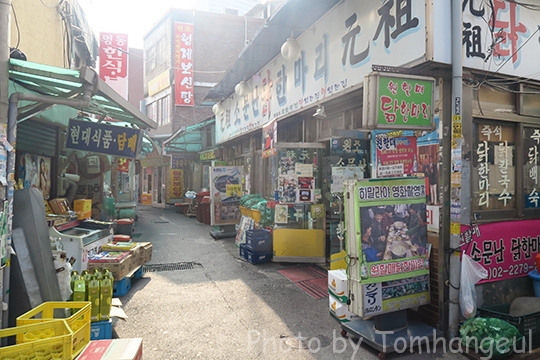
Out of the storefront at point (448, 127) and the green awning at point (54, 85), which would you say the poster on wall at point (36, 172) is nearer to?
the green awning at point (54, 85)

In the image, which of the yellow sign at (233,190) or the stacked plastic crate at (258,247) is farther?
the yellow sign at (233,190)

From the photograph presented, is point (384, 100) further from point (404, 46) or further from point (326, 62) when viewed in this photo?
point (326, 62)

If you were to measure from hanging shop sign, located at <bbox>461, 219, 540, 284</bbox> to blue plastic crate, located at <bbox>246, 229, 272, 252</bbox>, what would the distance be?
469 cm

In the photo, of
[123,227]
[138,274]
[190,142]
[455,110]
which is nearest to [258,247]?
[138,274]

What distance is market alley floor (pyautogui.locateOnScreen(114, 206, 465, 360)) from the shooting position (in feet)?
14.0

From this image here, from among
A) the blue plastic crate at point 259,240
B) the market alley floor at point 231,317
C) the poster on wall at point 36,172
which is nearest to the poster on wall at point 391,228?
the market alley floor at point 231,317

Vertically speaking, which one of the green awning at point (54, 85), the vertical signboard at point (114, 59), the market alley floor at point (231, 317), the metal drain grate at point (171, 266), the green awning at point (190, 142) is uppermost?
the vertical signboard at point (114, 59)

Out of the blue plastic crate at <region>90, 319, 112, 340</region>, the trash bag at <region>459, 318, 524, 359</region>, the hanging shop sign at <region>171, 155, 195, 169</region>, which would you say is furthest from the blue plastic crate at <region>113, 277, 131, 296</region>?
the hanging shop sign at <region>171, 155, 195, 169</region>

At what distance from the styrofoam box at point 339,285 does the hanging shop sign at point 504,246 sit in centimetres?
177

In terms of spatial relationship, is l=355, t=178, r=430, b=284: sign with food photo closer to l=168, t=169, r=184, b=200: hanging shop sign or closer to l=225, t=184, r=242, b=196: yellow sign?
l=225, t=184, r=242, b=196: yellow sign

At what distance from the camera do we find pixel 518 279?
543cm

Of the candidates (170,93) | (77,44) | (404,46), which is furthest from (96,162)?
(170,93)

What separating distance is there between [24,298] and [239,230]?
677 centimetres

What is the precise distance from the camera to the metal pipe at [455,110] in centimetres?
446
